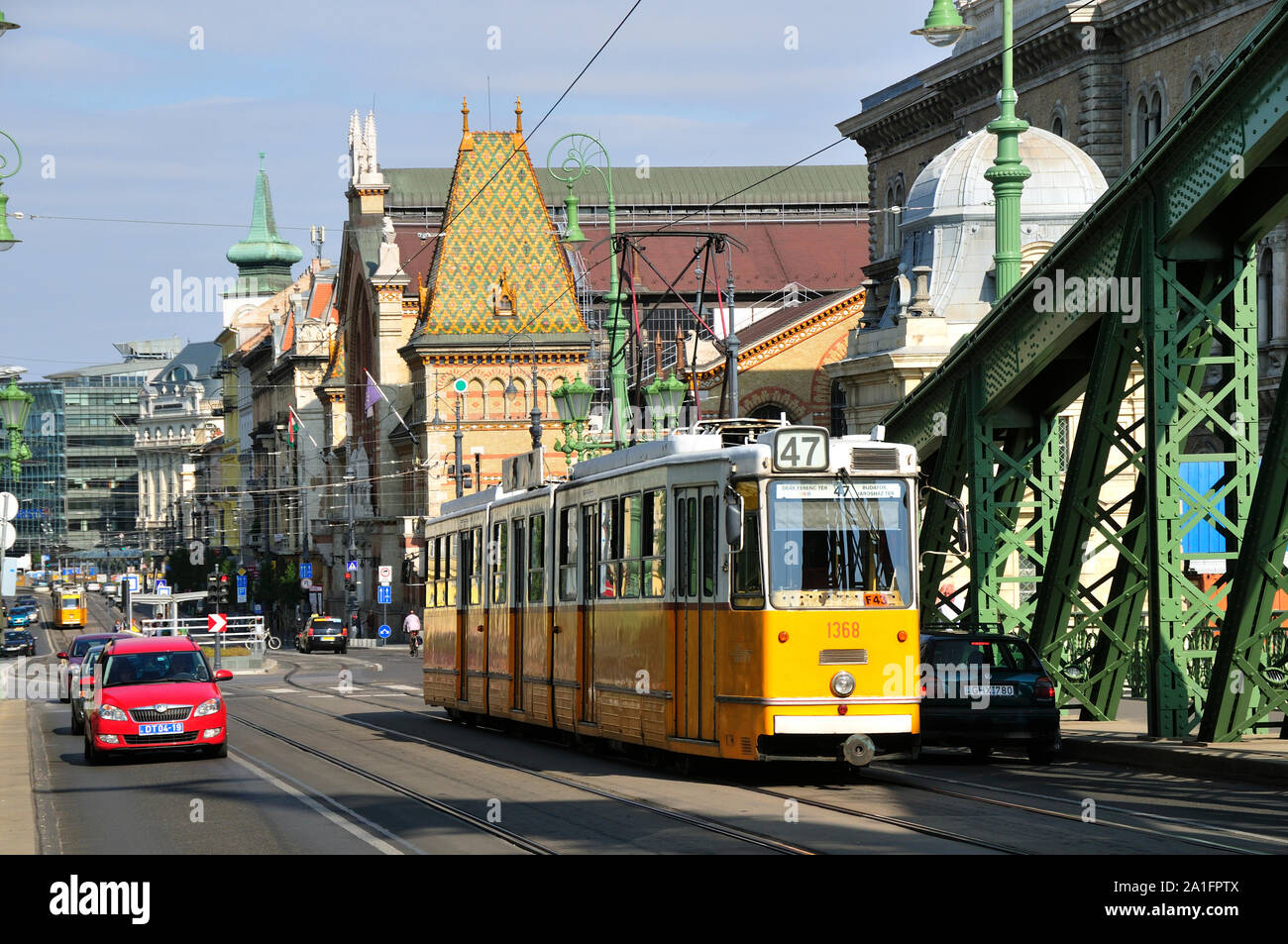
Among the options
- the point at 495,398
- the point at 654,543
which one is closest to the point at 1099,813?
the point at 654,543

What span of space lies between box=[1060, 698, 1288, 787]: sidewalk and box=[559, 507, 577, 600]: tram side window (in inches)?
215

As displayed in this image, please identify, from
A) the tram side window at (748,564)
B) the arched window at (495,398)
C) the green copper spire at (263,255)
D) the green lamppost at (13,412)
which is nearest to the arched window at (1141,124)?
the green lamppost at (13,412)

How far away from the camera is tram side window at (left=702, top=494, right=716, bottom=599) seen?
19.1 meters

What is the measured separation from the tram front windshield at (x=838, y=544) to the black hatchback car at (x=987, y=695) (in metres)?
3.17

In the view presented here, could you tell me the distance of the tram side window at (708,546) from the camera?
19125 mm

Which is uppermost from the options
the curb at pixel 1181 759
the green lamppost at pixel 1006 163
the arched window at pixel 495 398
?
the arched window at pixel 495 398

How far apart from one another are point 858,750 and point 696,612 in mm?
2069

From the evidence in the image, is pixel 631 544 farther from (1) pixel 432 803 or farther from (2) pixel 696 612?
(1) pixel 432 803

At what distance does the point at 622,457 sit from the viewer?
2180 cm

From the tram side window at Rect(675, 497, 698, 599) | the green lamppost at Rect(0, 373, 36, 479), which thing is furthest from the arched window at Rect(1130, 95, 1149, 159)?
the tram side window at Rect(675, 497, 698, 599)

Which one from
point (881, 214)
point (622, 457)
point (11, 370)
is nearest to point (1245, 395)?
point (622, 457)

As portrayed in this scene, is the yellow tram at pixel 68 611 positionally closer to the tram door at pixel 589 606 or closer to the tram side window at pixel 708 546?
the tram door at pixel 589 606

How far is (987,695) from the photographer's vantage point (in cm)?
2161
